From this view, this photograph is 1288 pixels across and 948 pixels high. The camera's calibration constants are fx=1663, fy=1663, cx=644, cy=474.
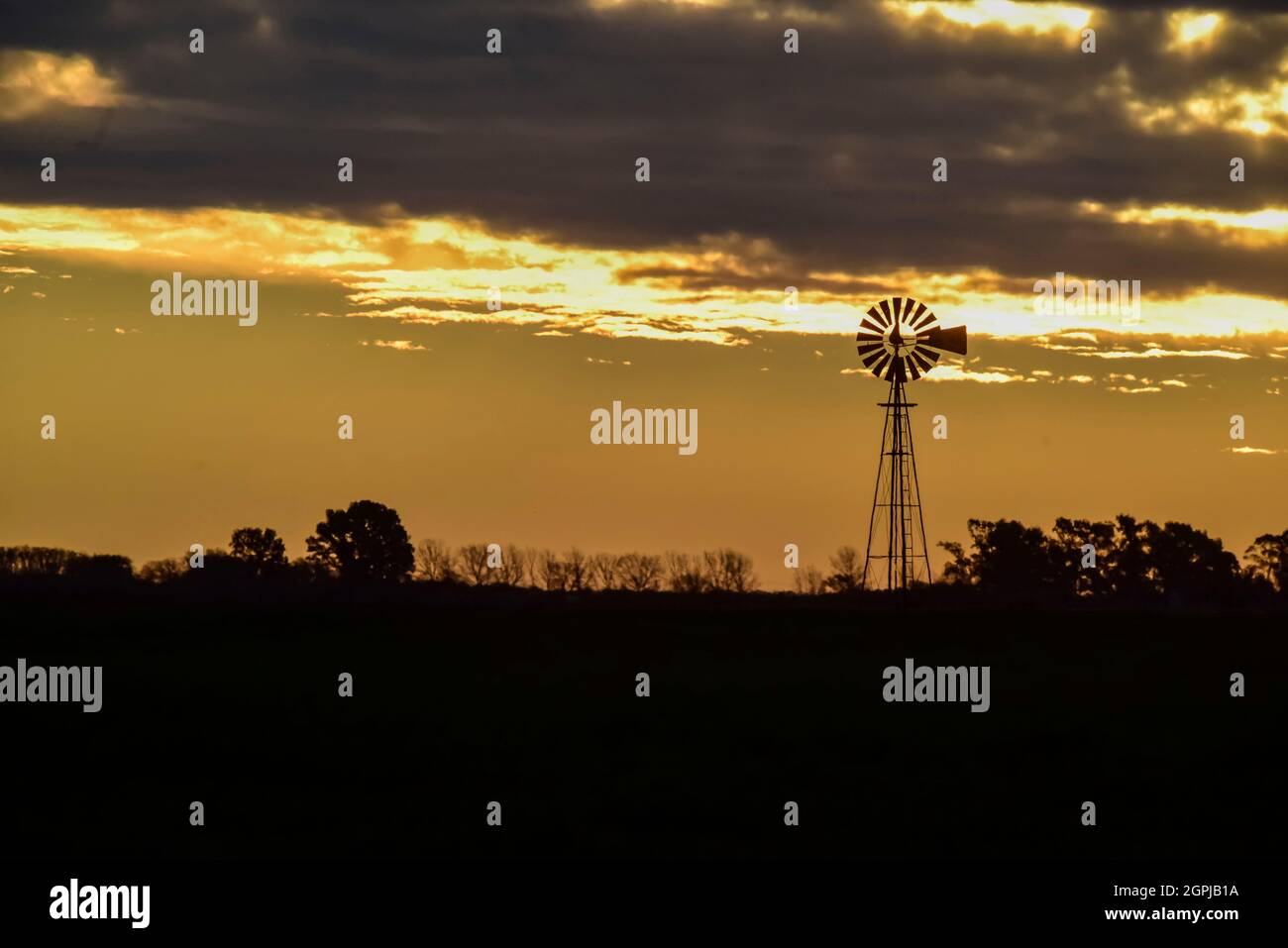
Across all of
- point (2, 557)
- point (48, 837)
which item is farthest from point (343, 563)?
point (48, 837)

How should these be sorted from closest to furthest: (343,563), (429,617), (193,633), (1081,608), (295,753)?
(295,753)
(193,633)
(429,617)
(1081,608)
(343,563)

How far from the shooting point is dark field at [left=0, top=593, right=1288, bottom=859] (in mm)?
33344

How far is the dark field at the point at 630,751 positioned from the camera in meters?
33.3

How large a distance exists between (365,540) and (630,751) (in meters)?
113

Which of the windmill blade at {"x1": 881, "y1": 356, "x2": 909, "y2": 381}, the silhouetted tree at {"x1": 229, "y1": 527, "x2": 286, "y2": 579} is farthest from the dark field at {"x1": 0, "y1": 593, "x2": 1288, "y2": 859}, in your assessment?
the silhouetted tree at {"x1": 229, "y1": 527, "x2": 286, "y2": 579}

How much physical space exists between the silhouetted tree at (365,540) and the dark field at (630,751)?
259ft

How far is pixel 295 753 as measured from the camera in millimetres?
41656

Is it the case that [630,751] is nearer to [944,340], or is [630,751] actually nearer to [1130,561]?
[944,340]

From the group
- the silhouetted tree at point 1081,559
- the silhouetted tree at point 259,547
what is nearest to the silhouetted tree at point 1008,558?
the silhouetted tree at point 1081,559

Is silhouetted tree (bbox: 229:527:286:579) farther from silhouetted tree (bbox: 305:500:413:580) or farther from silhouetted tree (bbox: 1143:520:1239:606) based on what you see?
silhouetted tree (bbox: 1143:520:1239:606)

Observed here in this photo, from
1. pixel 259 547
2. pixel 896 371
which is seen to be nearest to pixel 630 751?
pixel 896 371

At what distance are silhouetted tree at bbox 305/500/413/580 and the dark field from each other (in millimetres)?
78956
